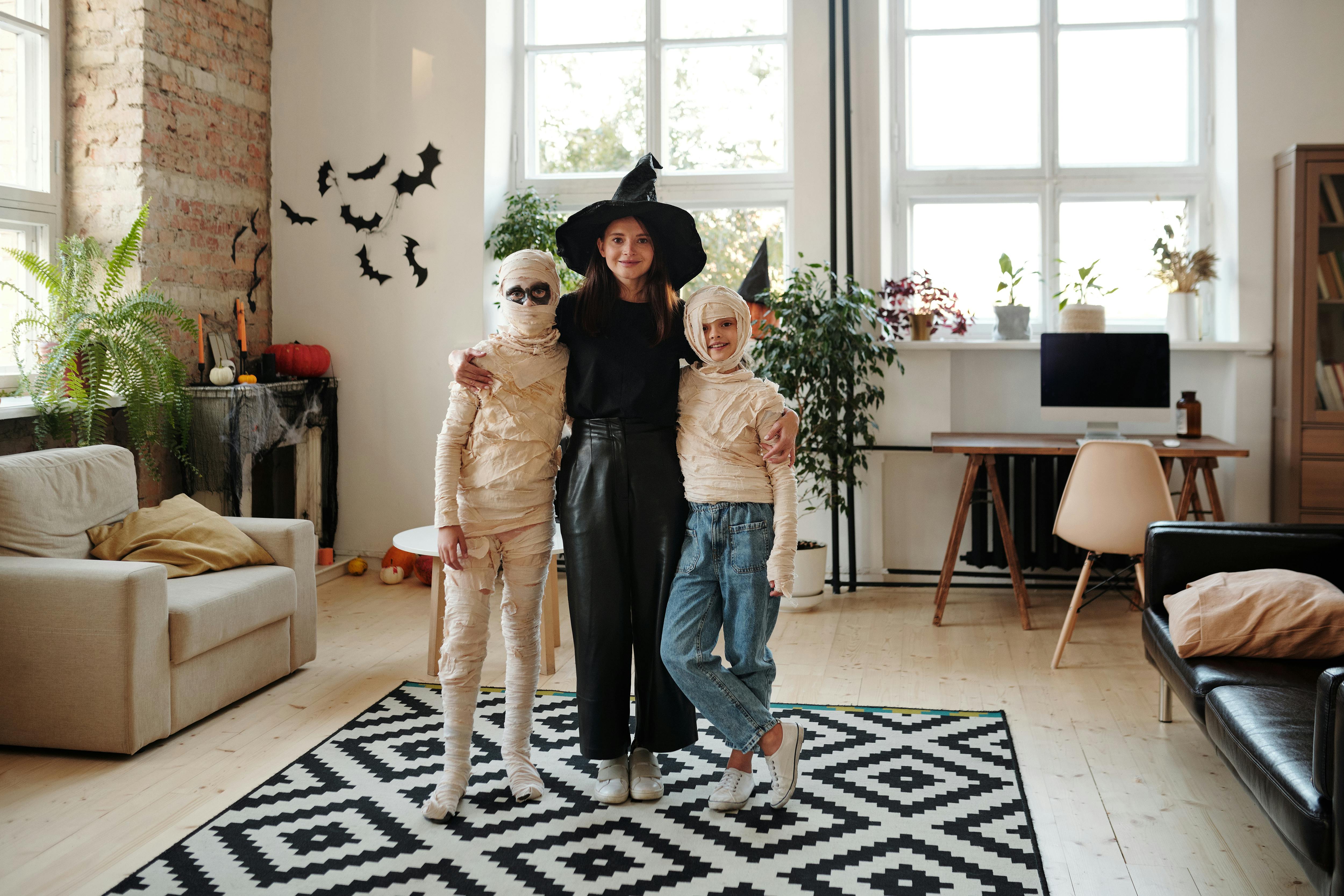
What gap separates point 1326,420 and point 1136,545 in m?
1.37

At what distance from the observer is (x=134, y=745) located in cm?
274

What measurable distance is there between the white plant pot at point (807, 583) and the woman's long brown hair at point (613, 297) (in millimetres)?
2195

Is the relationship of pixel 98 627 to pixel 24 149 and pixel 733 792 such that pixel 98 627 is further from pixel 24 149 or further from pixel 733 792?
pixel 24 149

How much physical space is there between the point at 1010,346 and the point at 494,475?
305cm

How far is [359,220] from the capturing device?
5.05m

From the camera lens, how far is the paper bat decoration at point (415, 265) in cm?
501

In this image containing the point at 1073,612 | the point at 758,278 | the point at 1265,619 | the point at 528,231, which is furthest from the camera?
the point at 528,231

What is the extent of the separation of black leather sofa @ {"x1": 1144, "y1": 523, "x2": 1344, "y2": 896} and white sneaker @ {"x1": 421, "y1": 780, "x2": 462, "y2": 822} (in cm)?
169

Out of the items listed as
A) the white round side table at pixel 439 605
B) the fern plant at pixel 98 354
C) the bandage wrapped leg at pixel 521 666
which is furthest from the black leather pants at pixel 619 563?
the fern plant at pixel 98 354

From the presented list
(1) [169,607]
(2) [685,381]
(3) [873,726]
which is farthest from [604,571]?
(1) [169,607]

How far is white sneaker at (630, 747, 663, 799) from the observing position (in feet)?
8.16

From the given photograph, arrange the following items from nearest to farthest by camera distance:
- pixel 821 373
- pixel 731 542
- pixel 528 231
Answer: pixel 731 542, pixel 821 373, pixel 528 231

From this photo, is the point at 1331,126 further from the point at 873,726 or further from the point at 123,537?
the point at 123,537

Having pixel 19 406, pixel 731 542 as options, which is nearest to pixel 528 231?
pixel 19 406
